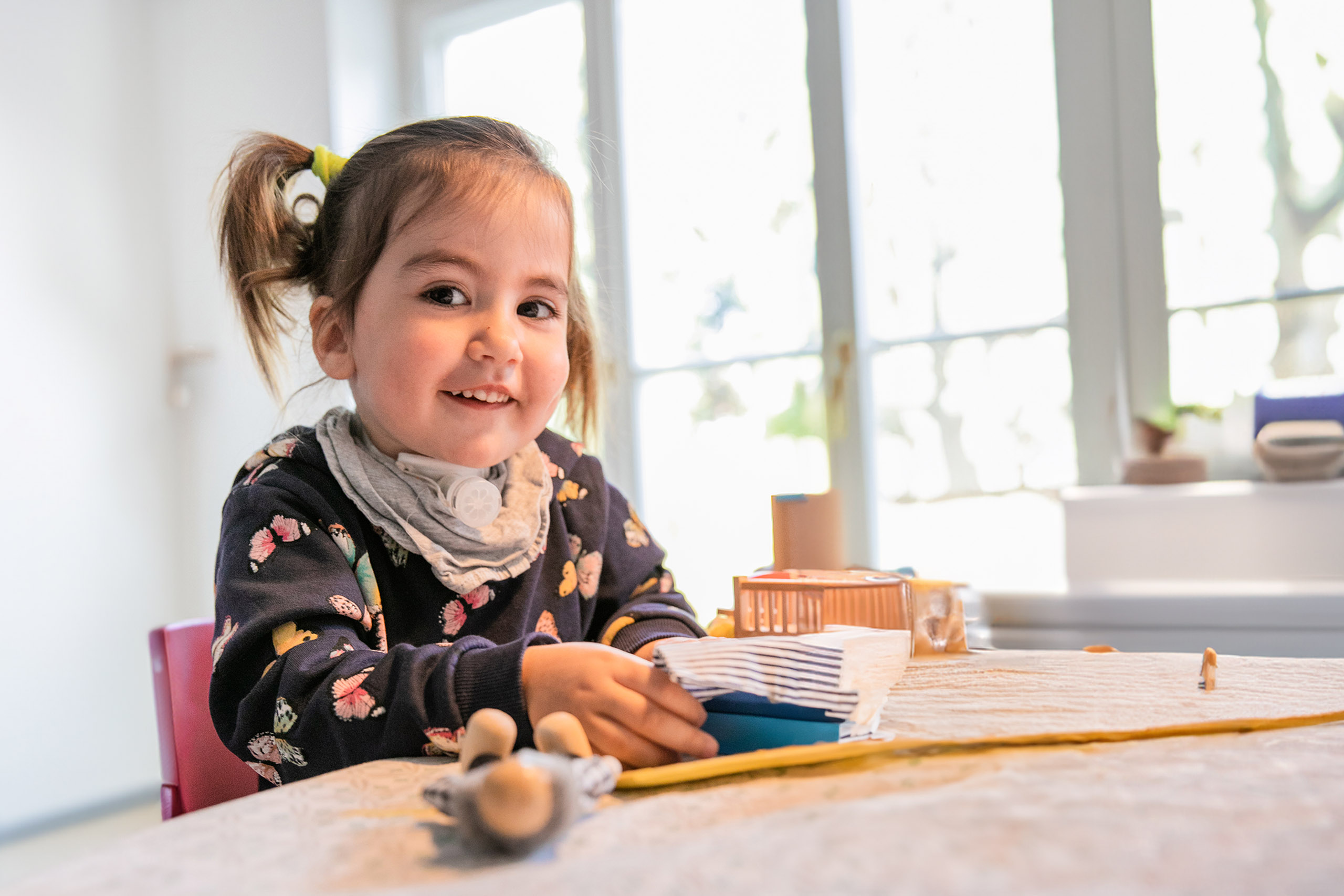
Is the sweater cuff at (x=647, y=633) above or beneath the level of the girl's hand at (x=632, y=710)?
beneath

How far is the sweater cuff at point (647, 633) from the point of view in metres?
0.76

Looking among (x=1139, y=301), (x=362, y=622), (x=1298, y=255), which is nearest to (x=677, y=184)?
(x=1139, y=301)

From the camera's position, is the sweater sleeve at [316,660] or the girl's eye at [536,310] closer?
the sweater sleeve at [316,660]

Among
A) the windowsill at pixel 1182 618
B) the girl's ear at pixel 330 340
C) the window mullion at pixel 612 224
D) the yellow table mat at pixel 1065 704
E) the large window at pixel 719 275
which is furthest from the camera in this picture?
the window mullion at pixel 612 224

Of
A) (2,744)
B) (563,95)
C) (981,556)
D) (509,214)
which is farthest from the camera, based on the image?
(563,95)

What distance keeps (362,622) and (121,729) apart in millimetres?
2394

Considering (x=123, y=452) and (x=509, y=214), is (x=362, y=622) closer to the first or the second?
(x=509, y=214)

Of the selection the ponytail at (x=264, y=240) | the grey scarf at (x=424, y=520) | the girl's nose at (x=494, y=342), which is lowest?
the grey scarf at (x=424, y=520)

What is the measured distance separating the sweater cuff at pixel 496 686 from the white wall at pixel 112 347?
1.91m

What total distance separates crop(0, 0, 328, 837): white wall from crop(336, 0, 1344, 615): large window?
1.87 feet

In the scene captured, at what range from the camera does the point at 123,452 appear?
2625 millimetres

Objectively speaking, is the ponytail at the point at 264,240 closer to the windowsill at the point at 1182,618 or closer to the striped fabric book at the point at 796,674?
the striped fabric book at the point at 796,674

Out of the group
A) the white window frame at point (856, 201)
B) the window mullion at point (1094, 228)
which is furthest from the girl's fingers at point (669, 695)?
the window mullion at point (1094, 228)

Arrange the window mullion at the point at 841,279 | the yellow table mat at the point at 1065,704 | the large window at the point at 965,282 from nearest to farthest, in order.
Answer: the yellow table mat at the point at 1065,704 < the large window at the point at 965,282 < the window mullion at the point at 841,279
